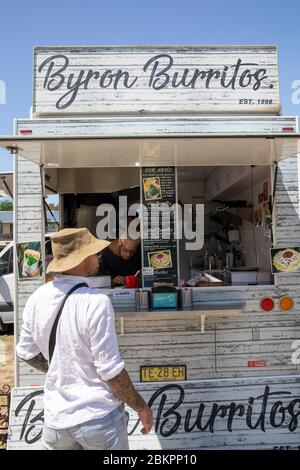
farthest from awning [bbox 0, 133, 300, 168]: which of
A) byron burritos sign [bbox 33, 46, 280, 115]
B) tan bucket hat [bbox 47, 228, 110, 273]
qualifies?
tan bucket hat [bbox 47, 228, 110, 273]

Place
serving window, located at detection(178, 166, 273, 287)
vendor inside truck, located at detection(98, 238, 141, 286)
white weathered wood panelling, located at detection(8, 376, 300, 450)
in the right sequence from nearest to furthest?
white weathered wood panelling, located at detection(8, 376, 300, 450)
vendor inside truck, located at detection(98, 238, 141, 286)
serving window, located at detection(178, 166, 273, 287)

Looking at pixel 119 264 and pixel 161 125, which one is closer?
pixel 161 125

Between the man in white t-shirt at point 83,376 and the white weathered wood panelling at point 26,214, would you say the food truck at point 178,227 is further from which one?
the man in white t-shirt at point 83,376

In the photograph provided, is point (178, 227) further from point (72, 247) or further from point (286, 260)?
point (72, 247)

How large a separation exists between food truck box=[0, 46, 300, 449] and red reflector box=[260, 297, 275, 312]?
0.01m

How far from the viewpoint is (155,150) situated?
327 cm

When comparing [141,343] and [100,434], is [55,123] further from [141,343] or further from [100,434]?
[100,434]

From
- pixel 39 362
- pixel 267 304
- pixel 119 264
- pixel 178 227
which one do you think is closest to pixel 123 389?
pixel 39 362

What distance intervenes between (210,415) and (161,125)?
2109 mm

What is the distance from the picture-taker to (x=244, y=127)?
11.4ft

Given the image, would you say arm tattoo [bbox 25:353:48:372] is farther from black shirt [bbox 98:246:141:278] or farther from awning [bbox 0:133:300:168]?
black shirt [bbox 98:246:141:278]

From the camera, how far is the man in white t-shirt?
2031 mm

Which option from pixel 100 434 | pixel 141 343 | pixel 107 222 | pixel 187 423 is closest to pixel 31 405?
pixel 141 343
